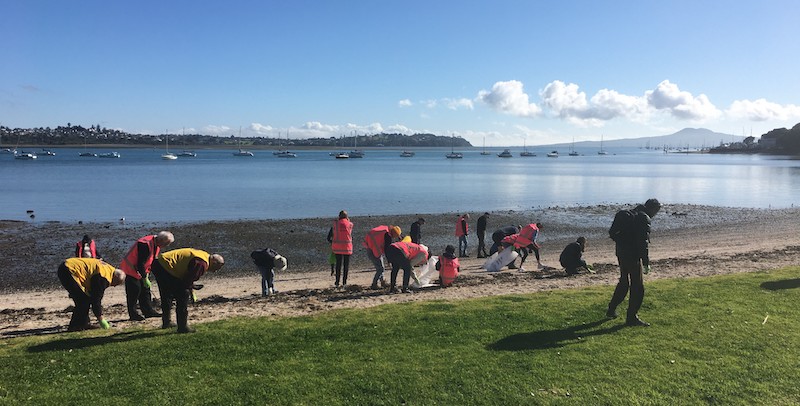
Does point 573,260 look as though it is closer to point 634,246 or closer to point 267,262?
point 634,246

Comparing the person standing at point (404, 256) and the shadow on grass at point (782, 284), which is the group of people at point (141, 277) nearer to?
the person standing at point (404, 256)

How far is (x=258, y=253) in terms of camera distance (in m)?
12.4

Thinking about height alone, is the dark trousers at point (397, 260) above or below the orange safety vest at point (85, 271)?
below

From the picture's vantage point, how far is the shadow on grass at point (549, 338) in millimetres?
7020

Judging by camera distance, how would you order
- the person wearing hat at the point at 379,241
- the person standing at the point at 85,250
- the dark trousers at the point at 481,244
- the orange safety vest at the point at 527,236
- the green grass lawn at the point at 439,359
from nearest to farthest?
the green grass lawn at the point at 439,359
the person standing at the point at 85,250
the person wearing hat at the point at 379,241
the orange safety vest at the point at 527,236
the dark trousers at the point at 481,244

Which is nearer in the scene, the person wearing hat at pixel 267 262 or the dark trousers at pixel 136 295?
the dark trousers at pixel 136 295

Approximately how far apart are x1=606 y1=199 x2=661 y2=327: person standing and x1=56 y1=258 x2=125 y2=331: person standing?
7.63 meters

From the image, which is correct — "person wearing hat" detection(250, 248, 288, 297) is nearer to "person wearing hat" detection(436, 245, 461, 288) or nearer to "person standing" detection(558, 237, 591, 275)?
"person wearing hat" detection(436, 245, 461, 288)

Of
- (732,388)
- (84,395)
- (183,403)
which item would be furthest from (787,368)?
(84,395)

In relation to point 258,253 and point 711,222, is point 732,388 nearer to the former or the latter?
point 258,253

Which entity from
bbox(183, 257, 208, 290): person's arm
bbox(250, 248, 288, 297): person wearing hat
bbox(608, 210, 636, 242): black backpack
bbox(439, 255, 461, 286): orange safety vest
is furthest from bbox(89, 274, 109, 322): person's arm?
bbox(608, 210, 636, 242): black backpack

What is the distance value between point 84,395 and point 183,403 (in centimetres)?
109

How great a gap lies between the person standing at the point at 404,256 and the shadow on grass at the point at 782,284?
21.9ft

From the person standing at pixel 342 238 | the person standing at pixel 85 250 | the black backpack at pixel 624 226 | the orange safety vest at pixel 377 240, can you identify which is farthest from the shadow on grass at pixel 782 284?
the person standing at pixel 85 250
